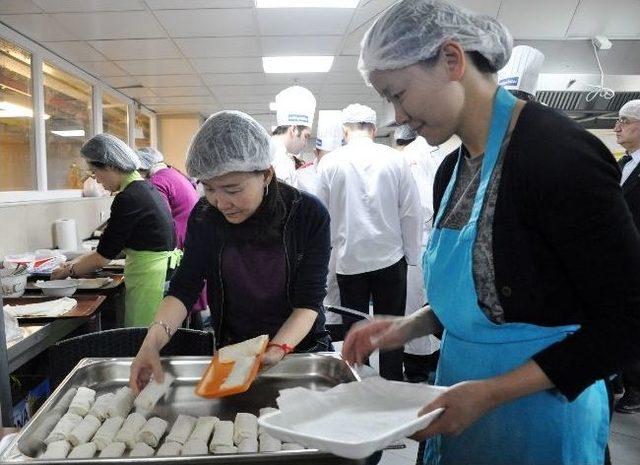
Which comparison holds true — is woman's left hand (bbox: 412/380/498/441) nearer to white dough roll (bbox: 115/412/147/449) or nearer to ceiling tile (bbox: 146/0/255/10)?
white dough roll (bbox: 115/412/147/449)

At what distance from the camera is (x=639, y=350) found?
2.18ft

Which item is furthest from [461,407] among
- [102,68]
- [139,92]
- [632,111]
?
[139,92]

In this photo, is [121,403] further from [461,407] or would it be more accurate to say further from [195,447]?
[461,407]

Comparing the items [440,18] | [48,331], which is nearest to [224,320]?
[48,331]

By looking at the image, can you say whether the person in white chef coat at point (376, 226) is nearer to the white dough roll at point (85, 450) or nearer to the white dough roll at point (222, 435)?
the white dough roll at point (222, 435)

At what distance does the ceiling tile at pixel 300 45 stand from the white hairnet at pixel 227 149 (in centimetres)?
279

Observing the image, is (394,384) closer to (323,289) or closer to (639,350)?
(639,350)

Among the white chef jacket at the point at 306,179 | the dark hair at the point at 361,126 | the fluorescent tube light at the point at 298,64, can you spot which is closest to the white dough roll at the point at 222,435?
the dark hair at the point at 361,126

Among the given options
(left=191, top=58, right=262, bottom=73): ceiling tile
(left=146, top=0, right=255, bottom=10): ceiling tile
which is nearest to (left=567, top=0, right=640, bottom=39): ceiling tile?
(left=146, top=0, right=255, bottom=10): ceiling tile

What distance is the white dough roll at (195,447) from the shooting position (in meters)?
0.85

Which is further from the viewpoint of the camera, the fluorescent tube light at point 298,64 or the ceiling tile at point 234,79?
the ceiling tile at point 234,79

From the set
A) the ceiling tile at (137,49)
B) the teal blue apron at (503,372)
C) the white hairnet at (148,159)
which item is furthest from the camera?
the white hairnet at (148,159)

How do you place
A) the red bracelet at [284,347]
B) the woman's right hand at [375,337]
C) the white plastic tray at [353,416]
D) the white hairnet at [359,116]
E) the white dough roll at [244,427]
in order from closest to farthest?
the white plastic tray at [353,416] → the white dough roll at [244,427] → the woman's right hand at [375,337] → the red bracelet at [284,347] → the white hairnet at [359,116]

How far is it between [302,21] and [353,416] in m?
3.24
